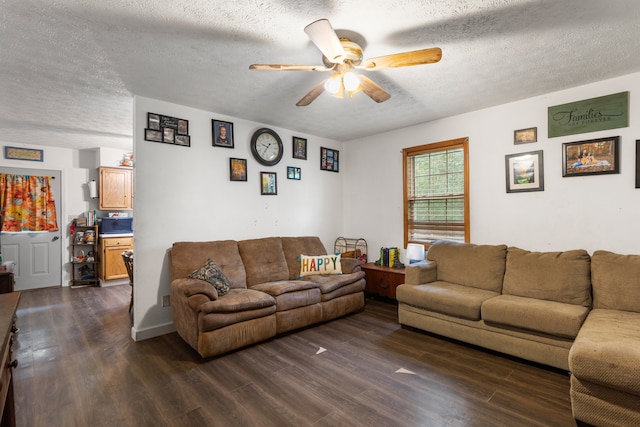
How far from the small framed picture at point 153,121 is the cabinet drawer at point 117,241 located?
3387 millimetres

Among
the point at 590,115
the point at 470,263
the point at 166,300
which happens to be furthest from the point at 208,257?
the point at 590,115

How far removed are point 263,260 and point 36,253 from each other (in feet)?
14.9

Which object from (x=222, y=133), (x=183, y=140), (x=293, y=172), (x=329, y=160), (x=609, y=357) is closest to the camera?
(x=609, y=357)

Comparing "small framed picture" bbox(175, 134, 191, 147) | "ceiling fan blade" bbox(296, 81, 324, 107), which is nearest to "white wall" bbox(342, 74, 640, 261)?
"ceiling fan blade" bbox(296, 81, 324, 107)

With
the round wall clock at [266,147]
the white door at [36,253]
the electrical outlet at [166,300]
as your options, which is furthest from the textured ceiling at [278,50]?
the white door at [36,253]

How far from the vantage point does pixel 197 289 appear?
9.05ft

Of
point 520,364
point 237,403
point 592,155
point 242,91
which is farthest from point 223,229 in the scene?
point 592,155

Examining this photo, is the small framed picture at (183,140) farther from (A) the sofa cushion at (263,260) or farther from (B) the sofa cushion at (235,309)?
(B) the sofa cushion at (235,309)

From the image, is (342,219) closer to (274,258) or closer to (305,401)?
(274,258)

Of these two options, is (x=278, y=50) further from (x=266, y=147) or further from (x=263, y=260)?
(x=263, y=260)

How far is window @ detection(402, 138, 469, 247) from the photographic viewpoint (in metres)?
4.01

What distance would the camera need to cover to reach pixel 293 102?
3453mm

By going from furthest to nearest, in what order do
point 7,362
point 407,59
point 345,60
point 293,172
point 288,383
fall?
1. point 293,172
2. point 288,383
3. point 345,60
4. point 407,59
5. point 7,362

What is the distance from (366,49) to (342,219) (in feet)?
11.0
